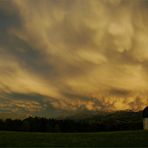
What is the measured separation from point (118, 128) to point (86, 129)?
1166 centimetres

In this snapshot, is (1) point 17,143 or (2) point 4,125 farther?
(2) point 4,125

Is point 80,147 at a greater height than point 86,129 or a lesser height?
lesser

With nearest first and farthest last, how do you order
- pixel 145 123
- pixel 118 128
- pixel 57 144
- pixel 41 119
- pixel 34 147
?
pixel 34 147 → pixel 57 144 → pixel 145 123 → pixel 118 128 → pixel 41 119

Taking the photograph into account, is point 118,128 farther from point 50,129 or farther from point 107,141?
point 107,141

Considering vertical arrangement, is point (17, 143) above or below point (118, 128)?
below

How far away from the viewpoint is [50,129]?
11600 cm

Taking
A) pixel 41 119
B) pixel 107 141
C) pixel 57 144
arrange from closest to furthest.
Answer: pixel 57 144
pixel 107 141
pixel 41 119

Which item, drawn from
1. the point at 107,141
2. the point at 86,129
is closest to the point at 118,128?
the point at 86,129

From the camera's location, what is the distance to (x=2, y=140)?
5912 cm

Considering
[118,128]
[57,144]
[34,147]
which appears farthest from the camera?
[118,128]

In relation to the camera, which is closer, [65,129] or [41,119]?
[65,129]

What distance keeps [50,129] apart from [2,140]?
57.6 meters

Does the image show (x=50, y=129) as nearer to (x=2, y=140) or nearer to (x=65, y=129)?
(x=65, y=129)

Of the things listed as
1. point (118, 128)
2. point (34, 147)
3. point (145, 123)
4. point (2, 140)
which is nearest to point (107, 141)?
point (34, 147)
